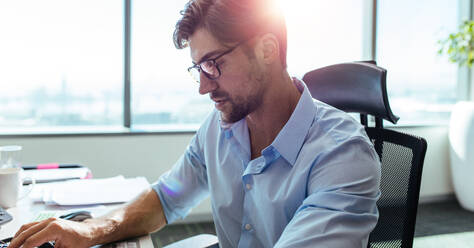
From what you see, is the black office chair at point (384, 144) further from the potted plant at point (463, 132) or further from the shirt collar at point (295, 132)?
the potted plant at point (463, 132)

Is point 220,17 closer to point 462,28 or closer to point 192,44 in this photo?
point 192,44

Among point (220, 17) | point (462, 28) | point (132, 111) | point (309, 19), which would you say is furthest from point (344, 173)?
point (462, 28)

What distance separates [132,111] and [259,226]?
7.16 feet

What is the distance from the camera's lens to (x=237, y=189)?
102 centimetres

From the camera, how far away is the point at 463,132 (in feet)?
10.6

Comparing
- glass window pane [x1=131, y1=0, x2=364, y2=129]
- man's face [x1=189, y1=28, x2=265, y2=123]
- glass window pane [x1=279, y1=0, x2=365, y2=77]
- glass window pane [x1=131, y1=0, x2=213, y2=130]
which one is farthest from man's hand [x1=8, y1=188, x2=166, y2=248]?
glass window pane [x1=279, y1=0, x2=365, y2=77]

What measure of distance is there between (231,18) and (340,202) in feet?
1.51

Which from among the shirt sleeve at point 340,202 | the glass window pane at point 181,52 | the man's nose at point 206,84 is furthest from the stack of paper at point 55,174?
the glass window pane at point 181,52

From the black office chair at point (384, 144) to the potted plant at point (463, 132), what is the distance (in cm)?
246

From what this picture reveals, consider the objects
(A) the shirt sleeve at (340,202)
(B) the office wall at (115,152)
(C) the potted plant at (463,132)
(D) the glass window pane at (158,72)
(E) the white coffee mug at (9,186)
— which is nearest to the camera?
(A) the shirt sleeve at (340,202)

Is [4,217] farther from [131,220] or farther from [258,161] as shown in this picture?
[258,161]

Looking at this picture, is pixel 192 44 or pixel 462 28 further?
pixel 462 28

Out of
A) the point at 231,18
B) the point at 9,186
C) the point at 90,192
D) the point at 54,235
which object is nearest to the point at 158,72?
the point at 90,192

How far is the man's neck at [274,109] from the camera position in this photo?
3.35 feet
